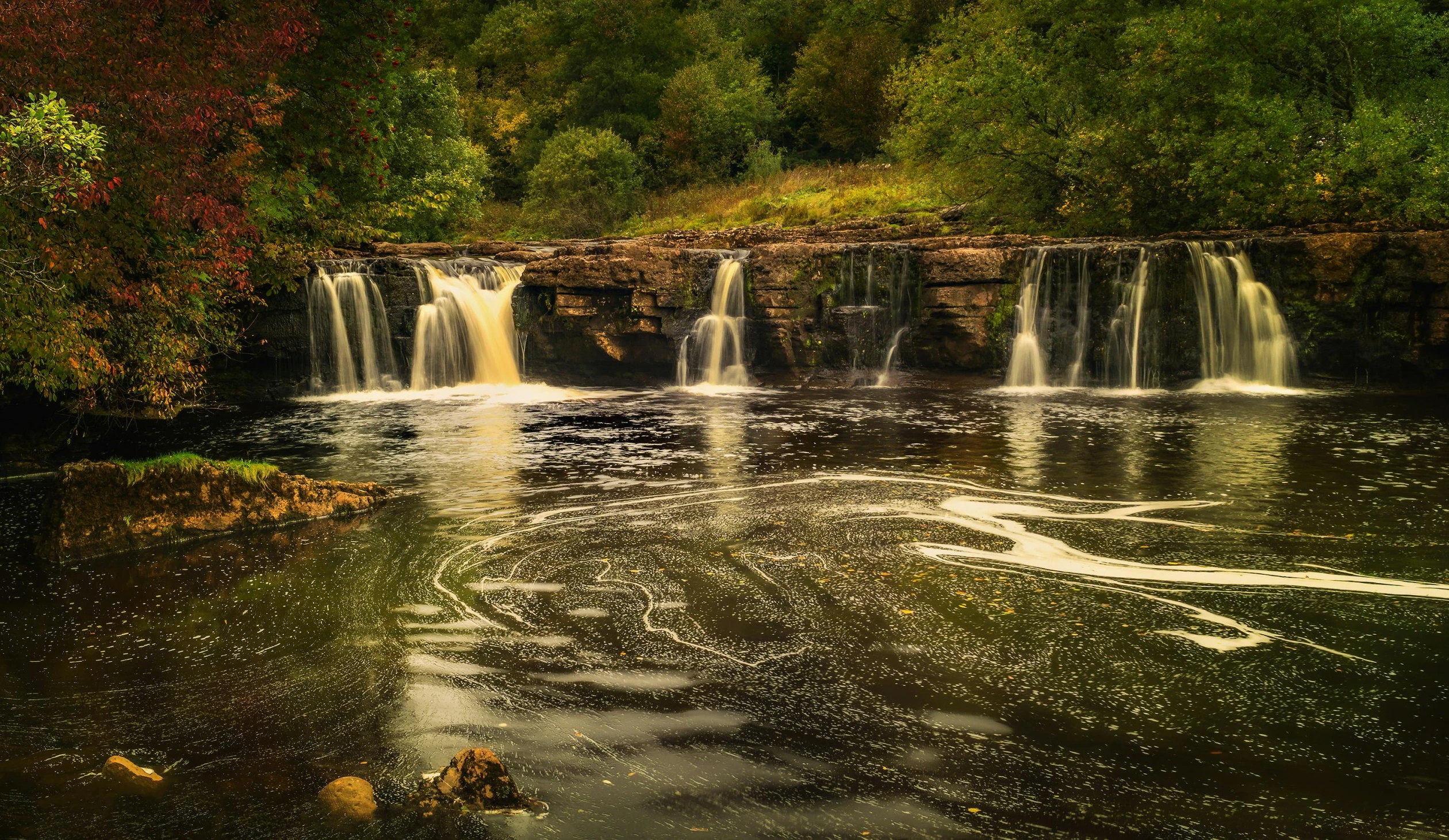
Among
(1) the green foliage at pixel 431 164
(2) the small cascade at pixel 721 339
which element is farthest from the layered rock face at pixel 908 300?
(1) the green foliage at pixel 431 164

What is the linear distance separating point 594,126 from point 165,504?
5221 cm

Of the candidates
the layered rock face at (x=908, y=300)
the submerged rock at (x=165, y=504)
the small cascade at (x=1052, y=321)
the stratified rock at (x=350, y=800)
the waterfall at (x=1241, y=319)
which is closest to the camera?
the stratified rock at (x=350, y=800)

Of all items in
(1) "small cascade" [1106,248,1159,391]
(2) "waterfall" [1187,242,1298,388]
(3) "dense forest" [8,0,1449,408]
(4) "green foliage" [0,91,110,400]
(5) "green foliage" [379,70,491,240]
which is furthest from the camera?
(5) "green foliage" [379,70,491,240]

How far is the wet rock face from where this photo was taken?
4.94m

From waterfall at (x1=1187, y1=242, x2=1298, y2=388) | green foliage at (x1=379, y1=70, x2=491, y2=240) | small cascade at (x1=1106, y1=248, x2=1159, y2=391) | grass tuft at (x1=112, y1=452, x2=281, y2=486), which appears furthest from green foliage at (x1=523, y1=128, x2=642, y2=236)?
grass tuft at (x1=112, y1=452, x2=281, y2=486)

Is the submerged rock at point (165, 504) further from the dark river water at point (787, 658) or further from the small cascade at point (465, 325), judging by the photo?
the small cascade at point (465, 325)

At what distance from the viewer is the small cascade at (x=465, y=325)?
87.8 feet

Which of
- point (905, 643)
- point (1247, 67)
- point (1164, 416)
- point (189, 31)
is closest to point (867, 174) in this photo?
point (1247, 67)

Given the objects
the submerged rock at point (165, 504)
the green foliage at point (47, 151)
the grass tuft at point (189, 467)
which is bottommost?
the submerged rock at point (165, 504)

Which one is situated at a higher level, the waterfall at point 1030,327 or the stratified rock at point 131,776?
the waterfall at point 1030,327

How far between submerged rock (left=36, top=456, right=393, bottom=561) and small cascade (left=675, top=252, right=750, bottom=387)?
16060mm

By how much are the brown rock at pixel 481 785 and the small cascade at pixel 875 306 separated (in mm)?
22089

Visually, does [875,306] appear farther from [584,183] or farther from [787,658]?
[584,183]

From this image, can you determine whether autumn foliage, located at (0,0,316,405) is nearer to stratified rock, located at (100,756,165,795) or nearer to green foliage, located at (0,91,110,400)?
green foliage, located at (0,91,110,400)
